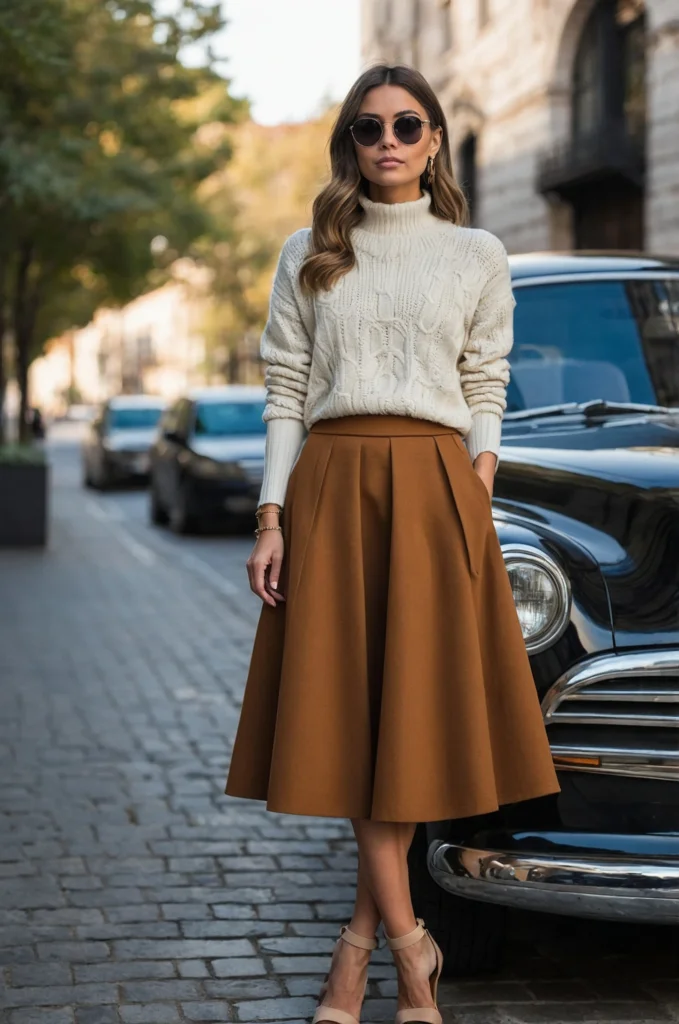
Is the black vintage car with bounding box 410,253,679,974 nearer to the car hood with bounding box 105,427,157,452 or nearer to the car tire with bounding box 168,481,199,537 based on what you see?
the car tire with bounding box 168,481,199,537

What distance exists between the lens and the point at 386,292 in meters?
3.31

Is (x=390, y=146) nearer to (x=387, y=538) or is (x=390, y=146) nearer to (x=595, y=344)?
(x=387, y=538)

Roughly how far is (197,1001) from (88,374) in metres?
140

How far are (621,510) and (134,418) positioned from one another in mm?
23494

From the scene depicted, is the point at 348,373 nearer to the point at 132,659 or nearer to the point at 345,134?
the point at 345,134

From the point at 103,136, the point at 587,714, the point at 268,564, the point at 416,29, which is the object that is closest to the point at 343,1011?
the point at 587,714

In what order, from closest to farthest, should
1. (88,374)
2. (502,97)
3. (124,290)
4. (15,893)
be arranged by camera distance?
(15,893), (124,290), (502,97), (88,374)

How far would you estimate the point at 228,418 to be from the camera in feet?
59.0

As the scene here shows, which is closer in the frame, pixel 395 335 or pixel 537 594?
pixel 395 335

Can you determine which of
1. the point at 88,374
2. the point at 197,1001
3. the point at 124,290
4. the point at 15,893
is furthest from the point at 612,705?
the point at 88,374

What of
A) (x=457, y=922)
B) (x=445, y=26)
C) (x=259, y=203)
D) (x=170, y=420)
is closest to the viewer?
(x=457, y=922)

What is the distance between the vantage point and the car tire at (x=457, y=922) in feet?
12.1

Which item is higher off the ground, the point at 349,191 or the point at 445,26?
the point at 445,26

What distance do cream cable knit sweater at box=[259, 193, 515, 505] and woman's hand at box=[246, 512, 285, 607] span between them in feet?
0.26
